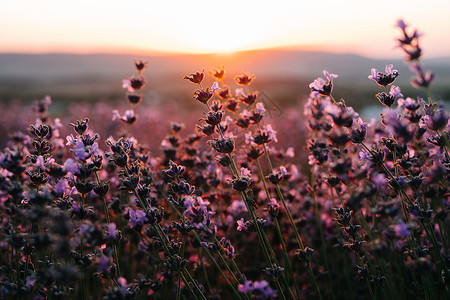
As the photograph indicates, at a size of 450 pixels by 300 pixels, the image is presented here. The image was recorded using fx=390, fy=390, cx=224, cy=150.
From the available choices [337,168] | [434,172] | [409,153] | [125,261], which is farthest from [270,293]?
[125,261]

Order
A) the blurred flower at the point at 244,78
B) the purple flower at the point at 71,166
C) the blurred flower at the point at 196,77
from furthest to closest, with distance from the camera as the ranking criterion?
the blurred flower at the point at 244,78
the blurred flower at the point at 196,77
the purple flower at the point at 71,166

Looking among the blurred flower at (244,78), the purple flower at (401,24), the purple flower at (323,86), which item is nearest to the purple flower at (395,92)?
the purple flower at (323,86)

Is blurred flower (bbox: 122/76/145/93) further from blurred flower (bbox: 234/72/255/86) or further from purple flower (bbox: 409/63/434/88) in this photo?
purple flower (bbox: 409/63/434/88)

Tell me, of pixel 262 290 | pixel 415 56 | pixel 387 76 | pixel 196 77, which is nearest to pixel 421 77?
pixel 415 56

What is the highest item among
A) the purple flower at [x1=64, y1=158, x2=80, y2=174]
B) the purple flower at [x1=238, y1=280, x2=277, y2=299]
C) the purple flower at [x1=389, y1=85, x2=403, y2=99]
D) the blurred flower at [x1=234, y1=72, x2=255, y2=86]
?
the blurred flower at [x1=234, y1=72, x2=255, y2=86]

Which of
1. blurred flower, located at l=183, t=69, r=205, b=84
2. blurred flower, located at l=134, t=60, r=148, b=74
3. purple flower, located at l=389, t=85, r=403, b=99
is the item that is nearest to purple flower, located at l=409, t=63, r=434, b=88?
purple flower, located at l=389, t=85, r=403, b=99

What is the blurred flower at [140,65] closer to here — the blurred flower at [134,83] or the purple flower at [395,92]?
the blurred flower at [134,83]

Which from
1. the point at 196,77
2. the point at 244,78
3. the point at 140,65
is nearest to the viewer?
the point at 196,77

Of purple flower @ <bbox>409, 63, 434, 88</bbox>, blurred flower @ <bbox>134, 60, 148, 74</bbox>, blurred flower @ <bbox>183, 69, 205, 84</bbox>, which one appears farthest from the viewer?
blurred flower @ <bbox>134, 60, 148, 74</bbox>

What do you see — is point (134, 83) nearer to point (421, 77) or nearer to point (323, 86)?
point (323, 86)

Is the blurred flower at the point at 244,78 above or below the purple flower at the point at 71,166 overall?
above

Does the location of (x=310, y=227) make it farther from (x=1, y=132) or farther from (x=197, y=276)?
(x=1, y=132)

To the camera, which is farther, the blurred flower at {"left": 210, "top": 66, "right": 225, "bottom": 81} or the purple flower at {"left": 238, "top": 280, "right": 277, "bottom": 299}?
the blurred flower at {"left": 210, "top": 66, "right": 225, "bottom": 81}

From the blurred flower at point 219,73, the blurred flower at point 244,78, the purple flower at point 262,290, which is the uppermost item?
the blurred flower at point 219,73
